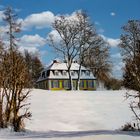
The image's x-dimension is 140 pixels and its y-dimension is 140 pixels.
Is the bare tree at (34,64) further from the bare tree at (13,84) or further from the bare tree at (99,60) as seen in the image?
the bare tree at (13,84)

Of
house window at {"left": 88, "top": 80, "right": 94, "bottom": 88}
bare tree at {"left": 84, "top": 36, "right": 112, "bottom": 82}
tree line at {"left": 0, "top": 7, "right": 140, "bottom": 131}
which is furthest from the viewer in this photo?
house window at {"left": 88, "top": 80, "right": 94, "bottom": 88}

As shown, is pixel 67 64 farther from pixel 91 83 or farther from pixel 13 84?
pixel 13 84

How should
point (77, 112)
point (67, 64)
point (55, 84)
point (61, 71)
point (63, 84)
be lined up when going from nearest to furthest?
1. point (77, 112)
2. point (67, 64)
3. point (63, 84)
4. point (55, 84)
5. point (61, 71)

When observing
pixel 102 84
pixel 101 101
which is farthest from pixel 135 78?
pixel 102 84

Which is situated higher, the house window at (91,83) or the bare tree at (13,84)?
the house window at (91,83)

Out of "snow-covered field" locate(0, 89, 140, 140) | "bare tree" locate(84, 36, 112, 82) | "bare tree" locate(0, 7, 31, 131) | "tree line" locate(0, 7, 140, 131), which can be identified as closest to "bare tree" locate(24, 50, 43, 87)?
"tree line" locate(0, 7, 140, 131)

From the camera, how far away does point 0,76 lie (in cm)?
1891

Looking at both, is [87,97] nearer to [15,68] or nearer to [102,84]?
[15,68]

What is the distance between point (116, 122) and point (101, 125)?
4.86ft

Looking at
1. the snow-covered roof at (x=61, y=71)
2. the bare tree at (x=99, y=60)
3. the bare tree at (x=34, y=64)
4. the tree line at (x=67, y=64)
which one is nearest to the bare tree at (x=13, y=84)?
the tree line at (x=67, y=64)

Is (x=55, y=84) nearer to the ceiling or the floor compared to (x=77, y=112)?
nearer to the ceiling

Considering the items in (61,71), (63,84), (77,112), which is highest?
(61,71)

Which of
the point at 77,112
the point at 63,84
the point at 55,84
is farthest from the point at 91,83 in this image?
the point at 77,112

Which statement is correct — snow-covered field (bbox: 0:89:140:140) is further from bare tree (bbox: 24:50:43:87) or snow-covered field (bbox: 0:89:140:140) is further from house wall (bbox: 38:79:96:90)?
house wall (bbox: 38:79:96:90)
